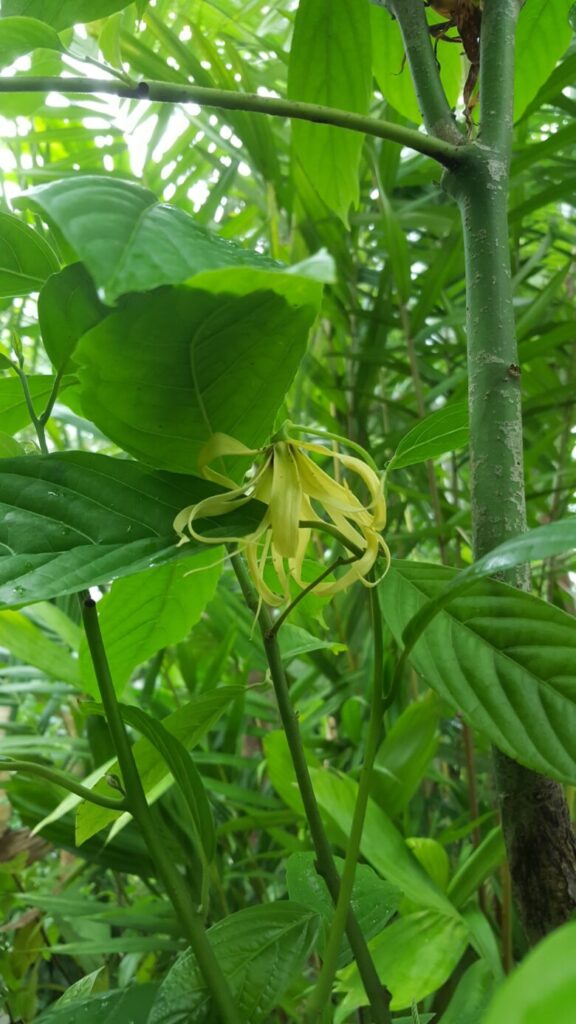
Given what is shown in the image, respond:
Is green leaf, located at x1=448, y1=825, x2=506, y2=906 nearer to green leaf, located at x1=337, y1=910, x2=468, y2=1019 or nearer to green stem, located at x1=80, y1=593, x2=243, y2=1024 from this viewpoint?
green leaf, located at x1=337, y1=910, x2=468, y2=1019

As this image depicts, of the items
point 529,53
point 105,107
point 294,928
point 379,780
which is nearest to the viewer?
point 294,928

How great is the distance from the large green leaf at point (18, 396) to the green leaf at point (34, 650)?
0.81ft

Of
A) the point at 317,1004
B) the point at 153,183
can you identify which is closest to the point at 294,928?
the point at 317,1004

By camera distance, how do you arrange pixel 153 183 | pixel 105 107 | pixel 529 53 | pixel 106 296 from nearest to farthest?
pixel 106 296 < pixel 529 53 < pixel 105 107 < pixel 153 183

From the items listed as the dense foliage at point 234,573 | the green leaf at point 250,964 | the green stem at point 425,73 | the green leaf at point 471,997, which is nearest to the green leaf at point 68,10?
the dense foliage at point 234,573

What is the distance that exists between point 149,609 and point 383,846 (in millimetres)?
210

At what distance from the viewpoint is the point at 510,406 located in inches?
10.8

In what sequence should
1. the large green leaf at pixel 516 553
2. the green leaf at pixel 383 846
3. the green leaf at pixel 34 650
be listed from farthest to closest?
the green leaf at pixel 34 650
the green leaf at pixel 383 846
the large green leaf at pixel 516 553

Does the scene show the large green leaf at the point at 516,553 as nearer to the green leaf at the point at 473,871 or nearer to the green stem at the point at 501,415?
the green stem at the point at 501,415

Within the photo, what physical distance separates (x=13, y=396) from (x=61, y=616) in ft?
1.12

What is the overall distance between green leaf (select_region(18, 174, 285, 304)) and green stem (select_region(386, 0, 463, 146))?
16 cm

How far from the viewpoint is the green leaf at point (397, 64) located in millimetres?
429

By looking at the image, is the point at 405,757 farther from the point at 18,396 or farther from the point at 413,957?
the point at 18,396

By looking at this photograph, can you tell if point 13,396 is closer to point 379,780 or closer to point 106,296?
point 106,296
